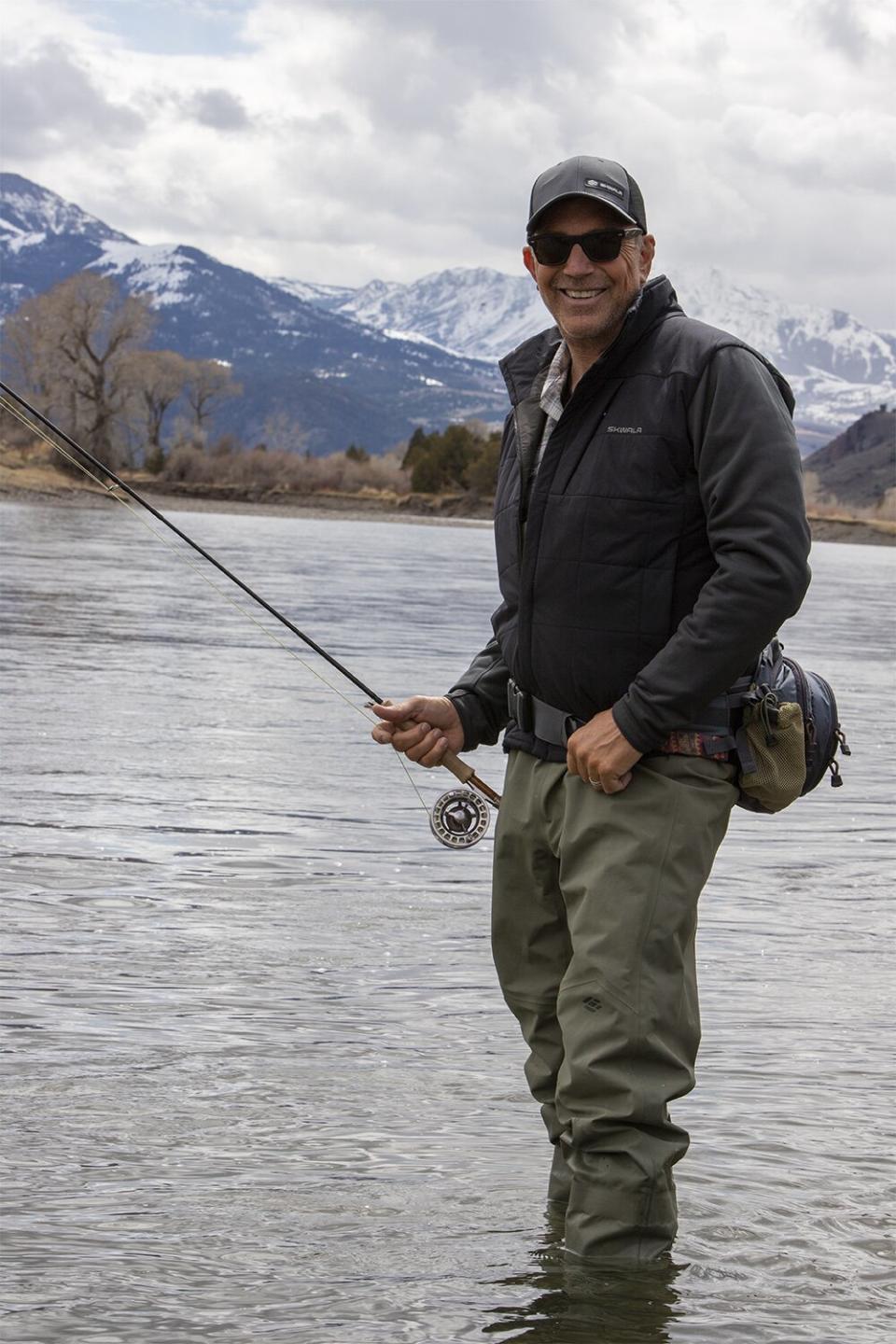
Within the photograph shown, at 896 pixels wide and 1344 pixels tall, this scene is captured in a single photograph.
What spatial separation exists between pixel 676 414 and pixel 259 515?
71935 millimetres

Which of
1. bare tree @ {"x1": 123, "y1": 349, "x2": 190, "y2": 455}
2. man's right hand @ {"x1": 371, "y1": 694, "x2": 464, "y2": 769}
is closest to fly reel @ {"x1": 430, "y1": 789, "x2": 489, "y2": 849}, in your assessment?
man's right hand @ {"x1": 371, "y1": 694, "x2": 464, "y2": 769}

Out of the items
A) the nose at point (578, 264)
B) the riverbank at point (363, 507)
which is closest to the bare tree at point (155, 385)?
the riverbank at point (363, 507)

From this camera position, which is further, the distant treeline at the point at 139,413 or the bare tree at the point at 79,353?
the distant treeline at the point at 139,413

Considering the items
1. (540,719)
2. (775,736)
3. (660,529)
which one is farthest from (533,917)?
(660,529)

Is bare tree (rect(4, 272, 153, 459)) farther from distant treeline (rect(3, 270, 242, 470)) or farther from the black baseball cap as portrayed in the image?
the black baseball cap

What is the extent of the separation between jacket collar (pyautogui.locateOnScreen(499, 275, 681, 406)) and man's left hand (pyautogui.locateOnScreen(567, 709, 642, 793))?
626 mm

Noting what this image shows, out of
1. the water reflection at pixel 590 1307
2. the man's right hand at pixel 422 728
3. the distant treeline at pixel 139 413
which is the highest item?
the distant treeline at pixel 139 413

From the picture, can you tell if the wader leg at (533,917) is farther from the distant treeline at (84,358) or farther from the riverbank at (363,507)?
the distant treeline at (84,358)

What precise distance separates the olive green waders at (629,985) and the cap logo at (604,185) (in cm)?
98

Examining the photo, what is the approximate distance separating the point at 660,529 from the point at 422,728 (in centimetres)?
86

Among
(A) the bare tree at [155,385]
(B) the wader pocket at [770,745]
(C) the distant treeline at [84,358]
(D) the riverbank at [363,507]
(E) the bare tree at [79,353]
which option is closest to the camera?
(B) the wader pocket at [770,745]

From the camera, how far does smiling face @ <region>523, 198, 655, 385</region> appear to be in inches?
131

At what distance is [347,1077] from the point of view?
454 cm

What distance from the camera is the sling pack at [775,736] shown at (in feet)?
10.8
